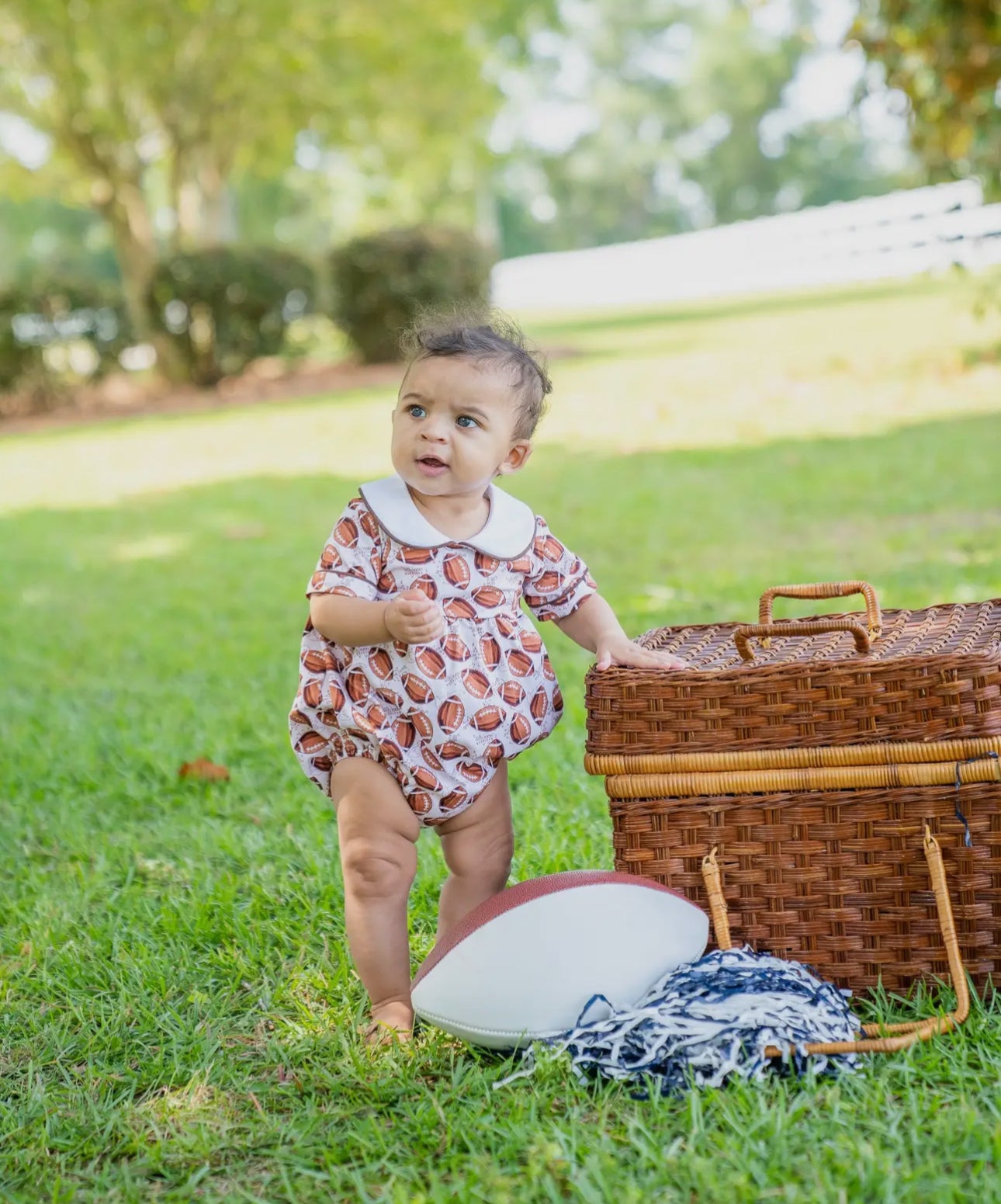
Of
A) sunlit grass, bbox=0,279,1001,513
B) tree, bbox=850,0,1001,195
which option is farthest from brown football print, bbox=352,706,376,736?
sunlit grass, bbox=0,279,1001,513

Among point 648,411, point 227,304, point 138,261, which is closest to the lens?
point 648,411


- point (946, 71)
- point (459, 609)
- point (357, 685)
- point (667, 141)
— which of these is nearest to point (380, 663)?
point (357, 685)

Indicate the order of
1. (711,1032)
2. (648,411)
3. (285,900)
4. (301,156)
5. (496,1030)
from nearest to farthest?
(711,1032) < (496,1030) < (285,900) < (648,411) < (301,156)

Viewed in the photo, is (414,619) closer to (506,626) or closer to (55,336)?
(506,626)

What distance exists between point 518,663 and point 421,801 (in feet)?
0.96

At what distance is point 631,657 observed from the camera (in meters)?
2.43

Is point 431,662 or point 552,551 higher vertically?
point 552,551

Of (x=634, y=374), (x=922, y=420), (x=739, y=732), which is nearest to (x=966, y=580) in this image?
(x=739, y=732)

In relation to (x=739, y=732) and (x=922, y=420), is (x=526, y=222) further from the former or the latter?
(x=739, y=732)

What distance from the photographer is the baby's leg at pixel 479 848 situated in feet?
8.06

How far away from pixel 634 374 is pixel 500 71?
12446 mm

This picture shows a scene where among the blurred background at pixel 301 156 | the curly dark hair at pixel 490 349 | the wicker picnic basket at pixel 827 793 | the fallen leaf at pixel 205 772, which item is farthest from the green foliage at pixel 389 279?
the wicker picnic basket at pixel 827 793

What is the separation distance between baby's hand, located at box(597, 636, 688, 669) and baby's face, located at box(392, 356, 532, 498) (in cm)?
36

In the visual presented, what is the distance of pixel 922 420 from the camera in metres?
9.33
